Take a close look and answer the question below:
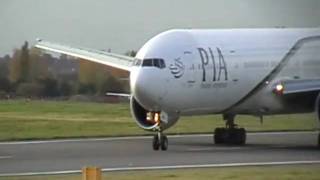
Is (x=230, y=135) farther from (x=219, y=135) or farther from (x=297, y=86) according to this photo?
(x=297, y=86)

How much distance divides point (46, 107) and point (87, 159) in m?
31.3

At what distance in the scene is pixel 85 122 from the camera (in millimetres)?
47438

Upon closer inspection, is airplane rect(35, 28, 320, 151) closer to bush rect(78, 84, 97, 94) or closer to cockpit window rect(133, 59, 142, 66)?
cockpit window rect(133, 59, 142, 66)

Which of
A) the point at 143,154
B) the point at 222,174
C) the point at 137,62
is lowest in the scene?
the point at 222,174

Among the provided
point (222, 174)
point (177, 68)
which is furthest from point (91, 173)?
point (177, 68)

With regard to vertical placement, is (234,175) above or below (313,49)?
below

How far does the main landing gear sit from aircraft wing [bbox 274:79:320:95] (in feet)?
7.29

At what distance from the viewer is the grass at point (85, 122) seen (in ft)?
129

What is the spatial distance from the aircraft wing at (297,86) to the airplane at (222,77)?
31 millimetres

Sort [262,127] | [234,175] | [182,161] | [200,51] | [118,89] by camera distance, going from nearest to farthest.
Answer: [234,175], [182,161], [200,51], [262,127], [118,89]

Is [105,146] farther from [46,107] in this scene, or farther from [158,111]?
[46,107]

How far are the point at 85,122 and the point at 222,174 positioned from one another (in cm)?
2703

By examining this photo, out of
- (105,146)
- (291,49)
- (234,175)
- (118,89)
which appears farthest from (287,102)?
(118,89)

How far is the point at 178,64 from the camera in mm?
30438
